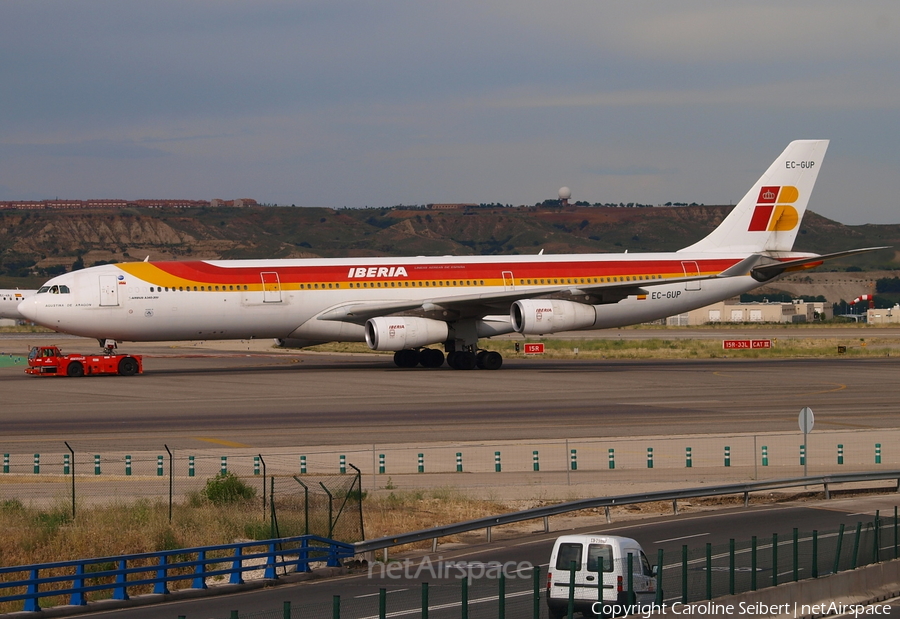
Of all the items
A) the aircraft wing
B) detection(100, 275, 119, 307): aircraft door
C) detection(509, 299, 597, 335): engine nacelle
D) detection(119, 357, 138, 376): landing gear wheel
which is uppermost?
detection(100, 275, 119, 307): aircraft door

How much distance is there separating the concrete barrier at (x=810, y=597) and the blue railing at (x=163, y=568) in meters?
6.88

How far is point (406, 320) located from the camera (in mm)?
49375

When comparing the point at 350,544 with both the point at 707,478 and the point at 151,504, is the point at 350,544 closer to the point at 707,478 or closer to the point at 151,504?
the point at 151,504

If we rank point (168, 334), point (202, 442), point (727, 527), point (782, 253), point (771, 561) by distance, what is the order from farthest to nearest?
point (782, 253) → point (168, 334) → point (202, 442) → point (727, 527) → point (771, 561)

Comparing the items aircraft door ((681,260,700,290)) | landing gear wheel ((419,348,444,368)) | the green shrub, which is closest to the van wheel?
the green shrub

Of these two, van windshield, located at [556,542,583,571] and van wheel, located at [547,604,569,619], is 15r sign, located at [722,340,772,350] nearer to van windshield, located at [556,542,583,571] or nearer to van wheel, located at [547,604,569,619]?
van windshield, located at [556,542,583,571]

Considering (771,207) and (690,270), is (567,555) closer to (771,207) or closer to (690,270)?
(690,270)

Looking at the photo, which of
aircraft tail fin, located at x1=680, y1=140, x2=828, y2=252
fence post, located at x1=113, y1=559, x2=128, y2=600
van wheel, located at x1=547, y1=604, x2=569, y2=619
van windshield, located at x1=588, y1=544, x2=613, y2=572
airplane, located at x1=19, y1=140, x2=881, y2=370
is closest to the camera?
van wheel, located at x1=547, y1=604, x2=569, y2=619

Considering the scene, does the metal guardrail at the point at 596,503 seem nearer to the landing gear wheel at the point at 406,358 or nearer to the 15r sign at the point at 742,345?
the landing gear wheel at the point at 406,358

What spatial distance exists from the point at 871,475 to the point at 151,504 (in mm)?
15508

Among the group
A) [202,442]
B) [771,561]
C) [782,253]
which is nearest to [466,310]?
[782,253]

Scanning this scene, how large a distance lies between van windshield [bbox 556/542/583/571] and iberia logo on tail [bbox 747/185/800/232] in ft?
150

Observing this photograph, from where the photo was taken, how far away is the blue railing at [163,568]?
15898 mm

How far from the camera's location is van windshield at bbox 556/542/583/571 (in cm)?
1484
